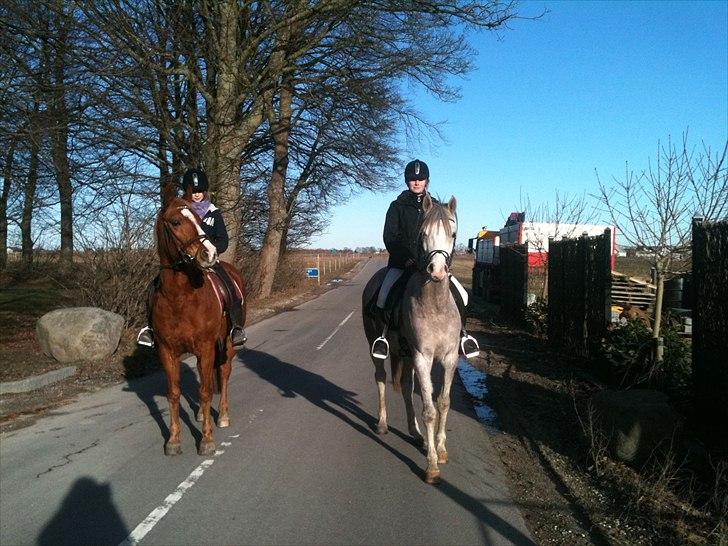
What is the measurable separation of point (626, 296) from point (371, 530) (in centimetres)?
1094

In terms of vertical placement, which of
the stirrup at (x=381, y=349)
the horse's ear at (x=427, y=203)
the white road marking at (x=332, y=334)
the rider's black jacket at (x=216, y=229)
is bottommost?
the white road marking at (x=332, y=334)

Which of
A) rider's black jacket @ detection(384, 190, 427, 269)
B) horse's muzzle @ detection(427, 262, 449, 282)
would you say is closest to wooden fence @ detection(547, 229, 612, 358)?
rider's black jacket @ detection(384, 190, 427, 269)

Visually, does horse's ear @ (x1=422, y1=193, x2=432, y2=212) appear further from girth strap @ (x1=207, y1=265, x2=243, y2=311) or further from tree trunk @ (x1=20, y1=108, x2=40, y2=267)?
tree trunk @ (x1=20, y1=108, x2=40, y2=267)

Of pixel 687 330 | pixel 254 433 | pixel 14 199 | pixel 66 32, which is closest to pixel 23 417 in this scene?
pixel 254 433

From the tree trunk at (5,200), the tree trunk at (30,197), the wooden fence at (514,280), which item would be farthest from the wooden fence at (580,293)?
the tree trunk at (5,200)

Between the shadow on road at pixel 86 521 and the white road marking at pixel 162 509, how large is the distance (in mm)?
78

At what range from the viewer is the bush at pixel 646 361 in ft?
24.8

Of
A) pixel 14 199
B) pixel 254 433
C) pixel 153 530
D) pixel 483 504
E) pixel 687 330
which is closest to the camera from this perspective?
pixel 153 530

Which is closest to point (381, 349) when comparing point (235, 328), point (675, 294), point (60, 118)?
point (235, 328)

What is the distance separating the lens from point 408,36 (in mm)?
19391

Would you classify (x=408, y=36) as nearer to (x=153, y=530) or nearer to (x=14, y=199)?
(x=14, y=199)

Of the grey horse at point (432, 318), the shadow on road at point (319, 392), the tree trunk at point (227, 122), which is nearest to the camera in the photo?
the grey horse at point (432, 318)

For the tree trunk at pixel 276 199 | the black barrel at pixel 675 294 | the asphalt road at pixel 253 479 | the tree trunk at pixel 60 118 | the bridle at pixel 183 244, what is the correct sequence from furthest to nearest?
the tree trunk at pixel 276 199, the tree trunk at pixel 60 118, the black barrel at pixel 675 294, the bridle at pixel 183 244, the asphalt road at pixel 253 479

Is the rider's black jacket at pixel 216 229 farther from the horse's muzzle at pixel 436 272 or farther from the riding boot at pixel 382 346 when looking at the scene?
the horse's muzzle at pixel 436 272
